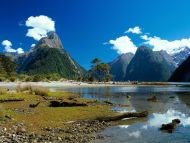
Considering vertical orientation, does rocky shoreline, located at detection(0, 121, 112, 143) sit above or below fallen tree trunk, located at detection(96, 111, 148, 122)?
below

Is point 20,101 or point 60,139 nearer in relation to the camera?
point 60,139

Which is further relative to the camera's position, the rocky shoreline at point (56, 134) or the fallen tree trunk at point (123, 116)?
the fallen tree trunk at point (123, 116)

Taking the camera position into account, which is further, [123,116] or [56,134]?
[123,116]

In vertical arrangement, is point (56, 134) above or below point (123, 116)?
below

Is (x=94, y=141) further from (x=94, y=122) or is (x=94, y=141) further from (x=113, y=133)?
(x=94, y=122)

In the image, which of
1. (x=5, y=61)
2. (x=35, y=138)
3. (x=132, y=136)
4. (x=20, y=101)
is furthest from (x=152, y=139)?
(x=5, y=61)

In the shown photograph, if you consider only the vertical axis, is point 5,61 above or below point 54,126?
above

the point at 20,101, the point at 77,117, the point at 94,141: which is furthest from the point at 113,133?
the point at 20,101

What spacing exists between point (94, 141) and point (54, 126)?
5218 mm

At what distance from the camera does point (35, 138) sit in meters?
18.1

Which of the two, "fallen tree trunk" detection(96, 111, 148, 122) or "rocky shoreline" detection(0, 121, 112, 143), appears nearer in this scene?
"rocky shoreline" detection(0, 121, 112, 143)

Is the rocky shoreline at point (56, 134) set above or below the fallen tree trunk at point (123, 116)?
below

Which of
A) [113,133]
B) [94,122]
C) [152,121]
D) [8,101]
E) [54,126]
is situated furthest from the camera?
[8,101]

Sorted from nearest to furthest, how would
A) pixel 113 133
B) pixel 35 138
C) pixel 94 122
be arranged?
pixel 35 138
pixel 113 133
pixel 94 122
